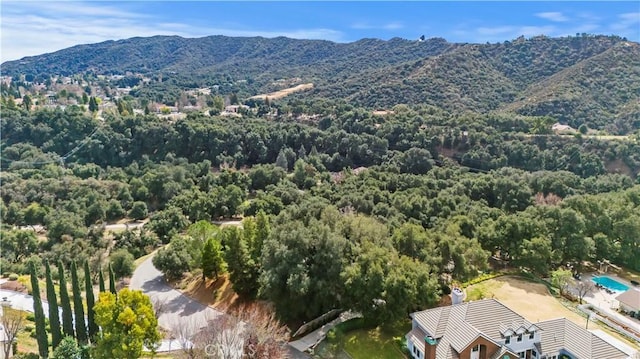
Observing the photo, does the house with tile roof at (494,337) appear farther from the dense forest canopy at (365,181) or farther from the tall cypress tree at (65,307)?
the tall cypress tree at (65,307)

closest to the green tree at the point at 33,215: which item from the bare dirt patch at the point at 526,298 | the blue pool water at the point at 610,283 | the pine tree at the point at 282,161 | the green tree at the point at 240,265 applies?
the pine tree at the point at 282,161

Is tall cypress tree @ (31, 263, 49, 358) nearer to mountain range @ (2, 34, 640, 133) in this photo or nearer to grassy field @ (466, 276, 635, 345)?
grassy field @ (466, 276, 635, 345)

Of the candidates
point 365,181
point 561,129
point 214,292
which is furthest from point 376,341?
point 561,129

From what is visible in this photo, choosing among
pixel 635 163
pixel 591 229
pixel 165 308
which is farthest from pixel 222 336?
pixel 635 163

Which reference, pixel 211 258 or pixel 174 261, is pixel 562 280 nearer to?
pixel 211 258

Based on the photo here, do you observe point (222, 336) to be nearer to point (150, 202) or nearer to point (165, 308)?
point (165, 308)

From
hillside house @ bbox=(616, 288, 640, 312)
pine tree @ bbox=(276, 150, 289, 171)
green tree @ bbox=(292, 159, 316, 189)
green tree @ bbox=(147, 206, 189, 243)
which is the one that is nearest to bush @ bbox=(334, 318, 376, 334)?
hillside house @ bbox=(616, 288, 640, 312)
